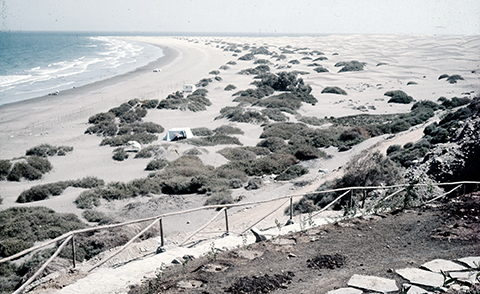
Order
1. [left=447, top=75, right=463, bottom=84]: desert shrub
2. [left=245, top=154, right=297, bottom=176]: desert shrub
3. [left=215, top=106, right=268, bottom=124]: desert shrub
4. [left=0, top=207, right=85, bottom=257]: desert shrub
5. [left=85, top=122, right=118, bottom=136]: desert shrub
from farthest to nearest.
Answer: [left=447, top=75, right=463, bottom=84]: desert shrub, [left=215, top=106, right=268, bottom=124]: desert shrub, [left=85, top=122, right=118, bottom=136]: desert shrub, [left=245, top=154, right=297, bottom=176]: desert shrub, [left=0, top=207, right=85, bottom=257]: desert shrub

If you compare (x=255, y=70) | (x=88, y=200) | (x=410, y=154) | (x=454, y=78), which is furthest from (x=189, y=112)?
(x=454, y=78)

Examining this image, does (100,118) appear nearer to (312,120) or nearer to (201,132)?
(201,132)

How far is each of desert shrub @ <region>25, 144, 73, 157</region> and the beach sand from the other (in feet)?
1.72

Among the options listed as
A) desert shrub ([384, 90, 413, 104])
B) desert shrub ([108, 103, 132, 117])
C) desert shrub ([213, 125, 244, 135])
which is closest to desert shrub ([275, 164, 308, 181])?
desert shrub ([213, 125, 244, 135])

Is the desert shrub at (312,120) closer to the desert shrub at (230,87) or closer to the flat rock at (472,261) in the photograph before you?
the desert shrub at (230,87)

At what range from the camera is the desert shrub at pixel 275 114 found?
1174 inches

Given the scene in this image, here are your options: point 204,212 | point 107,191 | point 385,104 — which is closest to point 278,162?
point 204,212

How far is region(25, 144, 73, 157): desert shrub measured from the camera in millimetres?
21375

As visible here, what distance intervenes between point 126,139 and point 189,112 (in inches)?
357

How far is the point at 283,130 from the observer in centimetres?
2592

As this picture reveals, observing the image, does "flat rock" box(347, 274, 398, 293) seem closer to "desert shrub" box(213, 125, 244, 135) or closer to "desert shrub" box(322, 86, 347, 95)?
"desert shrub" box(213, 125, 244, 135)

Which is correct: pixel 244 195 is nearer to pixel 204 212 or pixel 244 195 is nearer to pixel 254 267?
pixel 204 212

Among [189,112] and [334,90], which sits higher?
[334,90]

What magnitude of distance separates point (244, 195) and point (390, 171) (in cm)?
564
